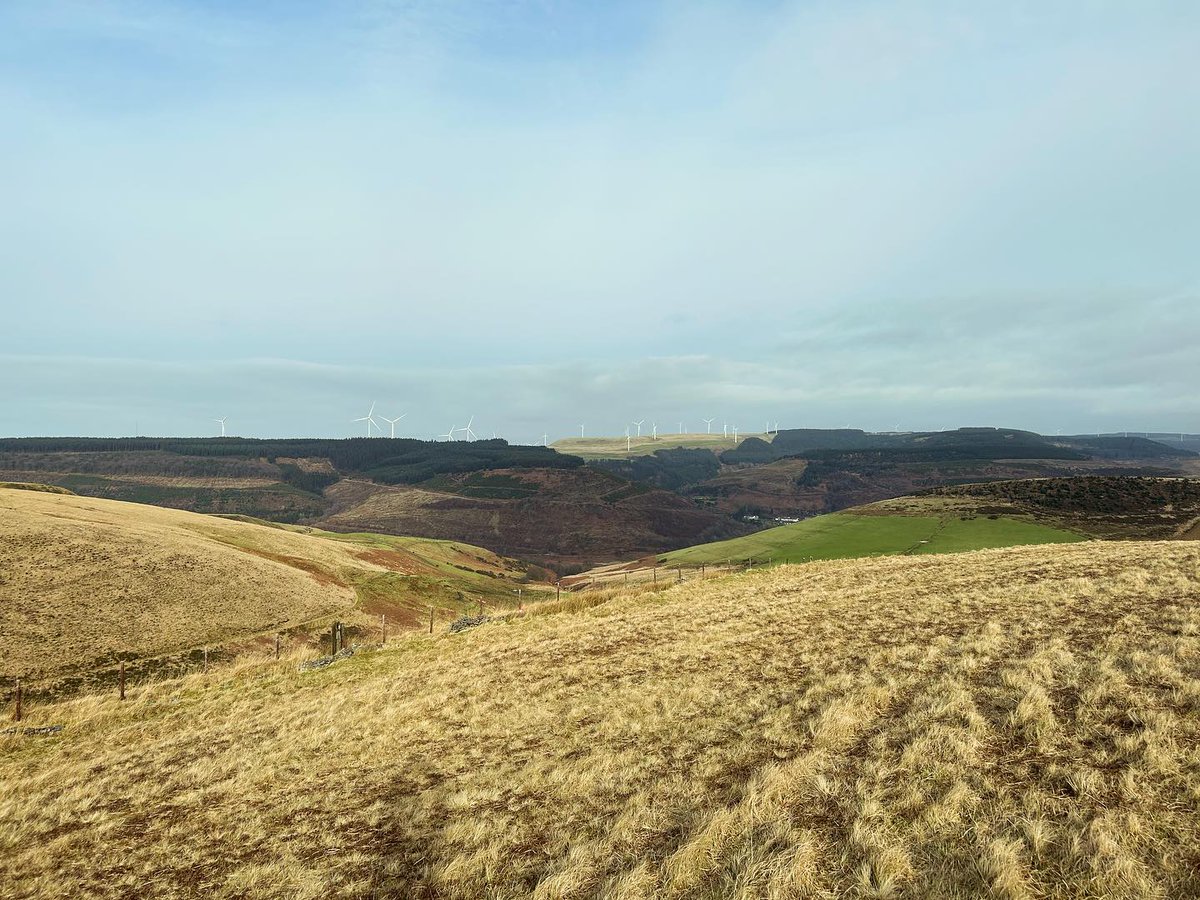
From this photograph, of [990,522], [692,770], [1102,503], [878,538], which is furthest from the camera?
[1102,503]

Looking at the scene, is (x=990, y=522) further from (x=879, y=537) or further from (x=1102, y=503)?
(x=1102, y=503)

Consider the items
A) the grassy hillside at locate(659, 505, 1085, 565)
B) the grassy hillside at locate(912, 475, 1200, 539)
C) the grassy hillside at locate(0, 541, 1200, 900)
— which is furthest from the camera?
the grassy hillside at locate(912, 475, 1200, 539)

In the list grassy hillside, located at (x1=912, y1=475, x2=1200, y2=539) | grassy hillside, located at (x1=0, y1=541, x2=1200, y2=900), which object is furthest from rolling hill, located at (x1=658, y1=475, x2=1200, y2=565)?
grassy hillside, located at (x1=0, y1=541, x2=1200, y2=900)

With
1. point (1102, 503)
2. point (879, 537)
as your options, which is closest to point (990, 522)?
point (879, 537)

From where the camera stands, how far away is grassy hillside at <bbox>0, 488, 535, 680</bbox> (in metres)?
33.7

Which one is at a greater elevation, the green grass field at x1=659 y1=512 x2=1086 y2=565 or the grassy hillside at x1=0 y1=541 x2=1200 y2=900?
the grassy hillside at x1=0 y1=541 x2=1200 y2=900

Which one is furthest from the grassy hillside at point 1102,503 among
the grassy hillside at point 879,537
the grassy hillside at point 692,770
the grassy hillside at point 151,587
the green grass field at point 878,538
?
the grassy hillside at point 151,587

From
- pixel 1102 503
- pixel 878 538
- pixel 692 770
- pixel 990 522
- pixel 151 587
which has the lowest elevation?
pixel 878 538

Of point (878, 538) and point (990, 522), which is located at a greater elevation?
point (990, 522)

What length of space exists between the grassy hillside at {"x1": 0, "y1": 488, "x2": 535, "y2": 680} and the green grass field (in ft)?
139

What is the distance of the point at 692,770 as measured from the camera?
12.1 meters

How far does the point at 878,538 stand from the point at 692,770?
261 ft

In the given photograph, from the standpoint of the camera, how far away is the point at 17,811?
14.7m

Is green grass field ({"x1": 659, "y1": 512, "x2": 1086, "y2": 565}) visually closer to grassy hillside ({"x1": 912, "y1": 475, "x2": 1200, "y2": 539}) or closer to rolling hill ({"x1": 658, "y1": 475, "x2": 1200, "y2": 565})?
rolling hill ({"x1": 658, "y1": 475, "x2": 1200, "y2": 565})
